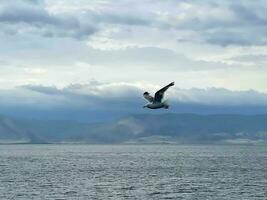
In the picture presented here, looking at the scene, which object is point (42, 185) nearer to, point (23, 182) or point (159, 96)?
point (23, 182)

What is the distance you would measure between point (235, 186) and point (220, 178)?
22.3 meters

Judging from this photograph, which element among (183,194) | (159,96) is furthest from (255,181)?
(159,96)

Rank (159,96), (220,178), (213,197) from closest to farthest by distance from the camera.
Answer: (159,96) → (213,197) → (220,178)

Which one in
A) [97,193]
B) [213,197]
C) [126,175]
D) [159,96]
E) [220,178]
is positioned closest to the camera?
[159,96]

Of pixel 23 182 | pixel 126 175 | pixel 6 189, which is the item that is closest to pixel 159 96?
pixel 6 189

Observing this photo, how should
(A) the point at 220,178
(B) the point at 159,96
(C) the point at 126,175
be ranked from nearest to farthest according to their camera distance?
(B) the point at 159,96, (A) the point at 220,178, (C) the point at 126,175

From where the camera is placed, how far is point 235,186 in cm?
13238

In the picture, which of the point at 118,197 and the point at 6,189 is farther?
the point at 6,189

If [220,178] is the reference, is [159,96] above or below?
above

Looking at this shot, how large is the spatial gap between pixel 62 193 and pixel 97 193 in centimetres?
642

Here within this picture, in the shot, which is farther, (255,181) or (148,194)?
(255,181)

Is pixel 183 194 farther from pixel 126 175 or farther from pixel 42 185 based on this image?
pixel 126 175

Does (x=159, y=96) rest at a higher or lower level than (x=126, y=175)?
higher

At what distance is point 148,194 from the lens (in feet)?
383
